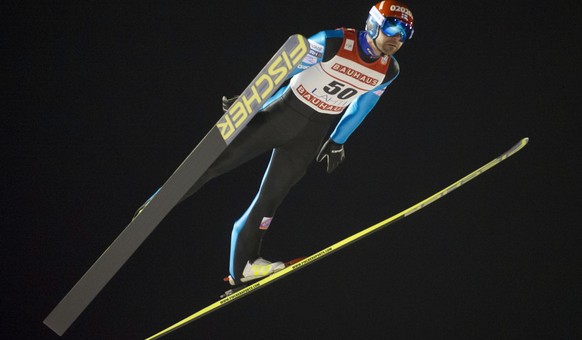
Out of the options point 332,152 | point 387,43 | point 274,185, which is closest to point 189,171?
point 274,185

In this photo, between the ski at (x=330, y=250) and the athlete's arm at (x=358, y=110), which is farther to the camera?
the ski at (x=330, y=250)

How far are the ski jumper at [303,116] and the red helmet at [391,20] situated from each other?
0.08 metres

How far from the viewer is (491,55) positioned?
365 cm

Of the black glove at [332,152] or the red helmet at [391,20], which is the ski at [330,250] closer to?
the black glove at [332,152]

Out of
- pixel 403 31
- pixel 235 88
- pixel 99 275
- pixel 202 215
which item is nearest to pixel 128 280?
pixel 202 215

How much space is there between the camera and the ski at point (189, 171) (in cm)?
251

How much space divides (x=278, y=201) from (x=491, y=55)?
1332mm

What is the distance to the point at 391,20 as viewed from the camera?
270cm

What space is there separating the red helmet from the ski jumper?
3.3 inches

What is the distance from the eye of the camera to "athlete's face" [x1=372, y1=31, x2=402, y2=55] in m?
2.73

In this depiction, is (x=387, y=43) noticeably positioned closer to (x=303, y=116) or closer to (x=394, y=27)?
(x=394, y=27)

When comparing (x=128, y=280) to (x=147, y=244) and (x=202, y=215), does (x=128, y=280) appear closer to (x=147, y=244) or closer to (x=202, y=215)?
(x=147, y=244)

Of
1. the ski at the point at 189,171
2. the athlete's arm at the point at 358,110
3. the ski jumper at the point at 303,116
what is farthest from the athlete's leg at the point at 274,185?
the ski at the point at 189,171

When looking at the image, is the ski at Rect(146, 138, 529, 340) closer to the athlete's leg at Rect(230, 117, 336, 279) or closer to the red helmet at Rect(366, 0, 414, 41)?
the athlete's leg at Rect(230, 117, 336, 279)
